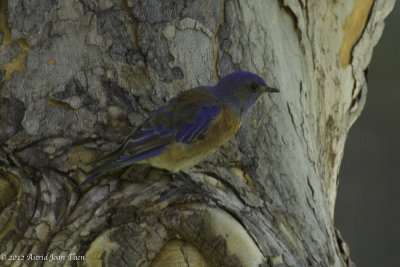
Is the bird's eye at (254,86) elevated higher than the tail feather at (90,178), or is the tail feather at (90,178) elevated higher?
the bird's eye at (254,86)

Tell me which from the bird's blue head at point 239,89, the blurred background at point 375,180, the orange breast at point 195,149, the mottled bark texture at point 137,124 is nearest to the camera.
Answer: the mottled bark texture at point 137,124

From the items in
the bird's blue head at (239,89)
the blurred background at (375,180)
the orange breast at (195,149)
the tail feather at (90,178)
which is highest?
the bird's blue head at (239,89)

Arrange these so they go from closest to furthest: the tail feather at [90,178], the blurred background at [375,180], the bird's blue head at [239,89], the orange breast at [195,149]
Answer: the tail feather at [90,178]
the orange breast at [195,149]
the bird's blue head at [239,89]
the blurred background at [375,180]

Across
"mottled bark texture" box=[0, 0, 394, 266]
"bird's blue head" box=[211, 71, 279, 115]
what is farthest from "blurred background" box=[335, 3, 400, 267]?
"bird's blue head" box=[211, 71, 279, 115]

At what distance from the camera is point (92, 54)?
3305mm

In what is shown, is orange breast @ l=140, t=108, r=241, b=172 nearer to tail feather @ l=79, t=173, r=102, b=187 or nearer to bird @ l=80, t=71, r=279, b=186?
bird @ l=80, t=71, r=279, b=186

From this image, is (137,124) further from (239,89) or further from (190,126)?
(239,89)

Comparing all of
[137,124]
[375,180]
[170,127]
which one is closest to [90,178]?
[137,124]

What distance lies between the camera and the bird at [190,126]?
3.17 m

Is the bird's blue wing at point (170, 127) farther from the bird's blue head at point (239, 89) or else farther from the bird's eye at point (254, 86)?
the bird's eye at point (254, 86)

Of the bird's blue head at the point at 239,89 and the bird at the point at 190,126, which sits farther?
the bird's blue head at the point at 239,89

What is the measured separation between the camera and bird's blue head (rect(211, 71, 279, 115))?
3.46m

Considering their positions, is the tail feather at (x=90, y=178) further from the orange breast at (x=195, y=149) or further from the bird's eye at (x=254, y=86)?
the bird's eye at (x=254, y=86)

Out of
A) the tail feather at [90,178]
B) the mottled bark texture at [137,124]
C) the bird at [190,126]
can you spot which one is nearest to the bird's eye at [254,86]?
the bird at [190,126]
